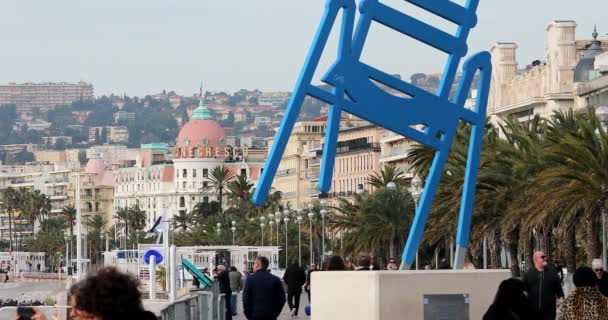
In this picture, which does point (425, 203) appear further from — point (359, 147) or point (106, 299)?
point (359, 147)

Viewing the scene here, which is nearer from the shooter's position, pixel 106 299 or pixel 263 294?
pixel 106 299

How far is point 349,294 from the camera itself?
20.5 meters

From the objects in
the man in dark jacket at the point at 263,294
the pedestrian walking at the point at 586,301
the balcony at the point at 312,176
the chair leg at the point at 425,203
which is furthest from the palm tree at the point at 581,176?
the balcony at the point at 312,176

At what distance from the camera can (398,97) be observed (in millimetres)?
20062

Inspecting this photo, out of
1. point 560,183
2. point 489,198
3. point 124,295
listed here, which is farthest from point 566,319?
point 489,198

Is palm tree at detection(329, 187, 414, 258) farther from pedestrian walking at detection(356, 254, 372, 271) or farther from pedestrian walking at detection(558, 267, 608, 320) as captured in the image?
pedestrian walking at detection(558, 267, 608, 320)

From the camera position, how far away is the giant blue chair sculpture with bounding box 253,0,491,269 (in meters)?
19.9

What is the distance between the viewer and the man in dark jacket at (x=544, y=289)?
19.9 m

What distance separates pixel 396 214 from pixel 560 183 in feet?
117

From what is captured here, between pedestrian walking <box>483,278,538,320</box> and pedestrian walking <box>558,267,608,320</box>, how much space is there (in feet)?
7.86

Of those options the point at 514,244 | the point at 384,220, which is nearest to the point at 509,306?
the point at 514,244

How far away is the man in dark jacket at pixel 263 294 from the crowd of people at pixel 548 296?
9.27 ft

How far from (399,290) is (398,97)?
84.2 inches

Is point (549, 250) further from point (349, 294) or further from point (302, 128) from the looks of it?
point (302, 128)
